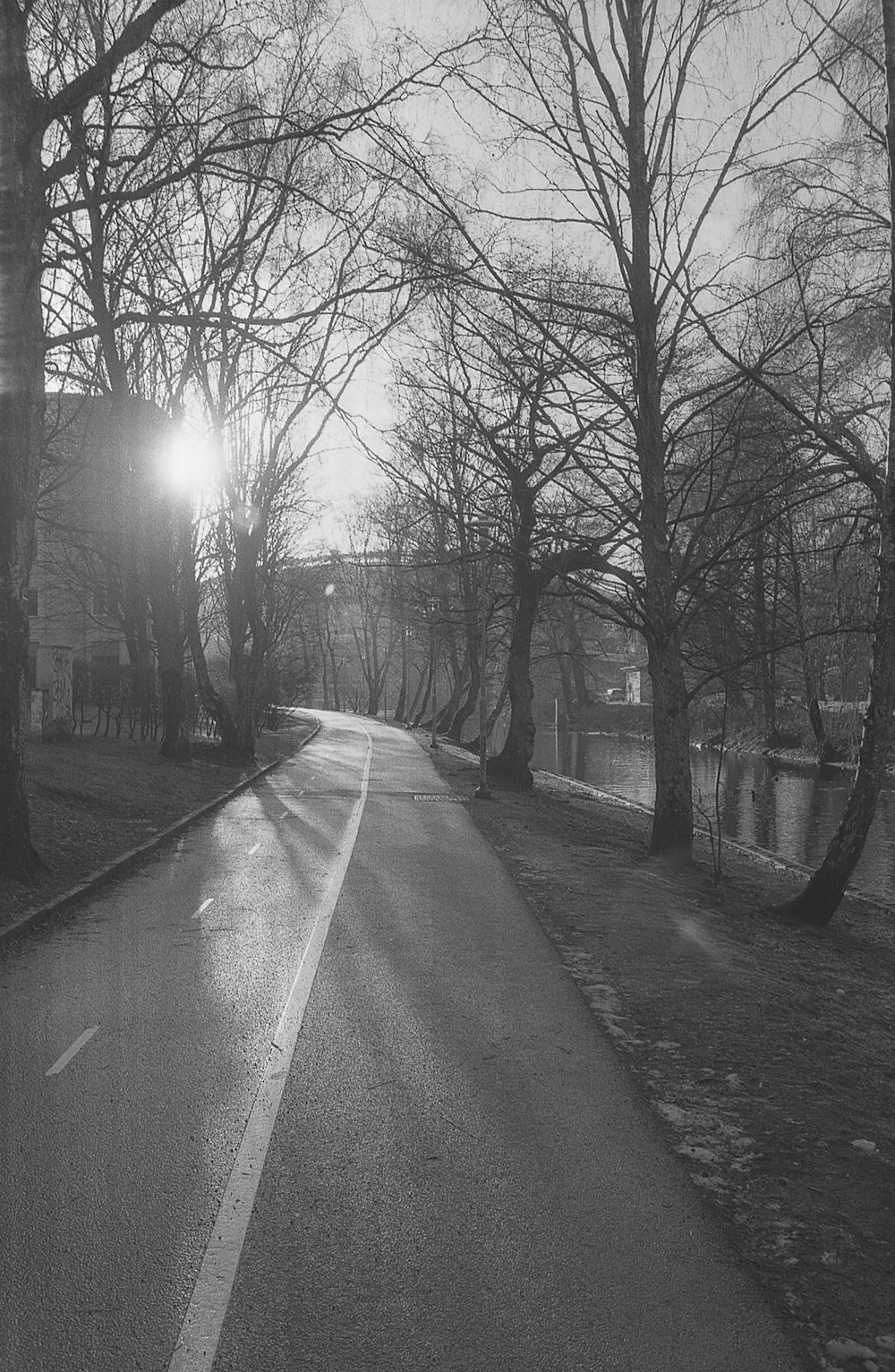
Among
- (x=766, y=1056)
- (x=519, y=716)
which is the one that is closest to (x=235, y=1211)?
(x=766, y=1056)

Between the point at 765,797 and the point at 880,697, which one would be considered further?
the point at 765,797

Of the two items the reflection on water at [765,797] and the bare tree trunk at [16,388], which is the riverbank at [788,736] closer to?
the reflection on water at [765,797]

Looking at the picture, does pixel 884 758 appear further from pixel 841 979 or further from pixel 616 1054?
pixel 616 1054

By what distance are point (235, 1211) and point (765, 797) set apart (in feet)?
86.2

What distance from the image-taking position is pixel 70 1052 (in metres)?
6.23

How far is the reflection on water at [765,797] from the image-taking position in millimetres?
19062

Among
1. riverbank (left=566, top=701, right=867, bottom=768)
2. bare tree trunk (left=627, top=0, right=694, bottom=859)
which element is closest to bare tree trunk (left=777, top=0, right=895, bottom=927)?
bare tree trunk (left=627, top=0, right=694, bottom=859)

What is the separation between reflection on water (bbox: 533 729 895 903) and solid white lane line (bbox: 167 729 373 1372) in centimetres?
778

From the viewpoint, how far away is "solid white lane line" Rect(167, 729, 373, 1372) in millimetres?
3410

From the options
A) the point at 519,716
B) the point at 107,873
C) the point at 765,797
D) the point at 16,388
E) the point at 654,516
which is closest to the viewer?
the point at 16,388

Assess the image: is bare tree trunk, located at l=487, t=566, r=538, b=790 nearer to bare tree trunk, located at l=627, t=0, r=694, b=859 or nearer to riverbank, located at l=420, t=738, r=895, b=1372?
bare tree trunk, located at l=627, t=0, r=694, b=859

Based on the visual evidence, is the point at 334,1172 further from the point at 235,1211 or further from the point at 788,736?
the point at 788,736

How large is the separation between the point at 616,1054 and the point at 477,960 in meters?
2.30

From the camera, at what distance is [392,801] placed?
20938 millimetres
